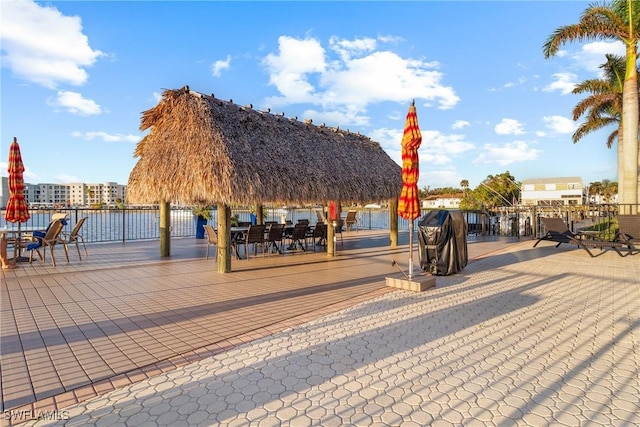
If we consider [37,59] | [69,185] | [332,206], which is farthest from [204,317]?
[69,185]

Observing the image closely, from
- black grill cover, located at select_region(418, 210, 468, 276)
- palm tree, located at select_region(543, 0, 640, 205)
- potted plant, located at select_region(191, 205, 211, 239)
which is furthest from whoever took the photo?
potted plant, located at select_region(191, 205, 211, 239)

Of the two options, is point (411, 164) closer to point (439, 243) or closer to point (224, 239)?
point (439, 243)

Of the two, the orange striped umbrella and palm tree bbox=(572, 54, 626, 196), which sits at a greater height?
palm tree bbox=(572, 54, 626, 196)

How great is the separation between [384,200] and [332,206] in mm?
3410

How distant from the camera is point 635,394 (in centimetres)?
280

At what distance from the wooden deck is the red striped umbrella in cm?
131

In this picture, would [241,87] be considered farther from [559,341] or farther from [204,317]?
[559,341]

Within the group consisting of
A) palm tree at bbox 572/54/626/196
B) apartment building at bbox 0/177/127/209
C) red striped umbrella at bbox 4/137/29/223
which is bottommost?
red striped umbrella at bbox 4/137/29/223

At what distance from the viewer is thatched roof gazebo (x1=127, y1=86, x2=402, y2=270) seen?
7.93 m

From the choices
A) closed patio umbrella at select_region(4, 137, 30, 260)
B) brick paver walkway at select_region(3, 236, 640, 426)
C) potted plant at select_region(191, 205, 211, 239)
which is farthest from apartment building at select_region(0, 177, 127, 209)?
brick paver walkway at select_region(3, 236, 640, 426)

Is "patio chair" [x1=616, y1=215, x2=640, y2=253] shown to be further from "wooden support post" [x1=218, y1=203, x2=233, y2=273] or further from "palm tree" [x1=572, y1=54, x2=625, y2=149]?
"wooden support post" [x1=218, y1=203, x2=233, y2=273]

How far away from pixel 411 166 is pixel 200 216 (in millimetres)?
10611

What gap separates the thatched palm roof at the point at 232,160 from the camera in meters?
7.93

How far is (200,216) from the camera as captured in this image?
579 inches
